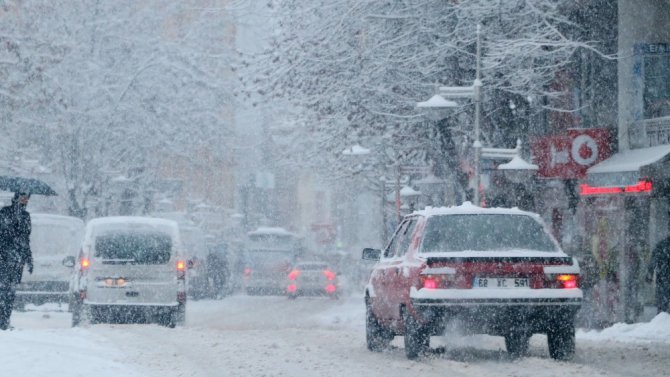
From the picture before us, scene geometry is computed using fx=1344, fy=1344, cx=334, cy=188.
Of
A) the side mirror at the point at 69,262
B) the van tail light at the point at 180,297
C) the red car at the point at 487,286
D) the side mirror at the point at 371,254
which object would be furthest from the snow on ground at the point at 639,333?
the side mirror at the point at 69,262

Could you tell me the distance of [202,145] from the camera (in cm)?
4612

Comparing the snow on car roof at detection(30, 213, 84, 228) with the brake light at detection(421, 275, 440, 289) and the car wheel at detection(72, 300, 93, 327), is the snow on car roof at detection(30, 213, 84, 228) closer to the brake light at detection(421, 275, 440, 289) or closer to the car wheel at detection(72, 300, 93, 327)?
the car wheel at detection(72, 300, 93, 327)

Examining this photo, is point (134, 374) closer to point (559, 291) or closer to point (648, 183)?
point (559, 291)

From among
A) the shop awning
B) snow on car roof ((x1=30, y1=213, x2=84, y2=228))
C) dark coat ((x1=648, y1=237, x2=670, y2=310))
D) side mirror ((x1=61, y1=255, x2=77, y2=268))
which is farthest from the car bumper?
snow on car roof ((x1=30, y1=213, x2=84, y2=228))

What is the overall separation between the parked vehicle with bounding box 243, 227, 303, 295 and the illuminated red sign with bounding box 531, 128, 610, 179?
17.2 metres

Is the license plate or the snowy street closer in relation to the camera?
the snowy street

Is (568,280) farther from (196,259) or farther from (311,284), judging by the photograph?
(311,284)

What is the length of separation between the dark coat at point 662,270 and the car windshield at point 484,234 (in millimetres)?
6770

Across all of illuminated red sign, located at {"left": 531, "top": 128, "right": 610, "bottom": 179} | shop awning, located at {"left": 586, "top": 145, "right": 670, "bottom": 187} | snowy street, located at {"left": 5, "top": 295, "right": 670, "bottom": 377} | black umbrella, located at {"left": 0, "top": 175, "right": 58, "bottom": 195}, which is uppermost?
illuminated red sign, located at {"left": 531, "top": 128, "right": 610, "bottom": 179}

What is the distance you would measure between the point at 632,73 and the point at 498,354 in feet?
39.9

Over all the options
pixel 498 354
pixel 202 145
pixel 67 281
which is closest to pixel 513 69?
pixel 67 281

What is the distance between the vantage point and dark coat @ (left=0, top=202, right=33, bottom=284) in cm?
1784

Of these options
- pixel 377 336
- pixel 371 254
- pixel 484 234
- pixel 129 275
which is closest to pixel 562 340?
pixel 484 234

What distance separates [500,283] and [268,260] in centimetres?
3052
